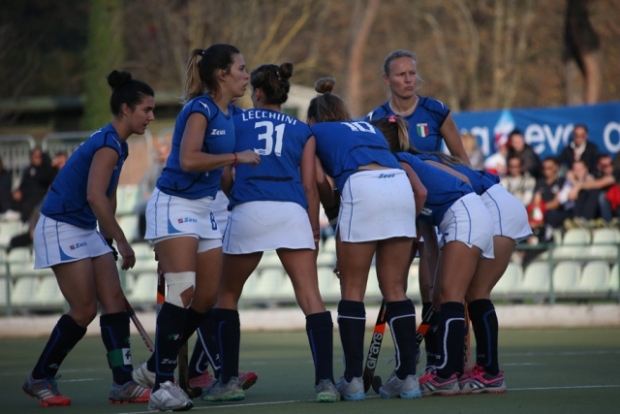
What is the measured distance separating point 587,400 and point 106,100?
2154cm

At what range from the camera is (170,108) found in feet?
90.5

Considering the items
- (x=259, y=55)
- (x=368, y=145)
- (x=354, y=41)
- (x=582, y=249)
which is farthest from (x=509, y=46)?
(x=368, y=145)

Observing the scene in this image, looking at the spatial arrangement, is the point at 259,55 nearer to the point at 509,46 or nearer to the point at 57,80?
the point at 57,80

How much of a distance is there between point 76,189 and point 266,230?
4.48 ft

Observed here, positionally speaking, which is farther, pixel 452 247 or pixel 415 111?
pixel 415 111

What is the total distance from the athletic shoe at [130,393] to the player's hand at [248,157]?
1.79m

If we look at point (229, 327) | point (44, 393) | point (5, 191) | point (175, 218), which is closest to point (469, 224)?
point (229, 327)

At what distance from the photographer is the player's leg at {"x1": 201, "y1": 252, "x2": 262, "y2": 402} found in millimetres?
7375

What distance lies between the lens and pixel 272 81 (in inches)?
288

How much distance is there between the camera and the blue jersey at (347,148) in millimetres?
7266

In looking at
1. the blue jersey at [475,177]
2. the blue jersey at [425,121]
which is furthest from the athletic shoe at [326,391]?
the blue jersey at [425,121]

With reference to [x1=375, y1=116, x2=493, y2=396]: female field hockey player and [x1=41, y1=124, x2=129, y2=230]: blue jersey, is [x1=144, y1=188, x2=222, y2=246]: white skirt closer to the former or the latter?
[x1=41, y1=124, x2=129, y2=230]: blue jersey

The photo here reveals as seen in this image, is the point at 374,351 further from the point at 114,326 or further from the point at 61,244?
the point at 61,244

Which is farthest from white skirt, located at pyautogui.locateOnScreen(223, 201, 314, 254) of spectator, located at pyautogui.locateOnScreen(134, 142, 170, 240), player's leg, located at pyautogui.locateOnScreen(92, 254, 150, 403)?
spectator, located at pyautogui.locateOnScreen(134, 142, 170, 240)
